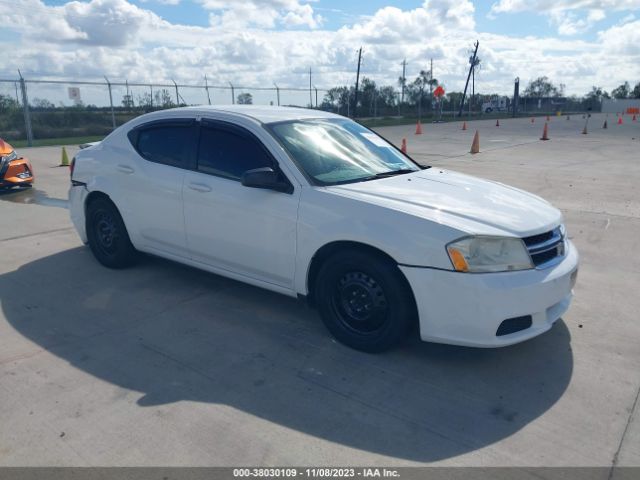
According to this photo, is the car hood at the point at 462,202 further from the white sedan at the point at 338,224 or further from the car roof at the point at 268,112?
the car roof at the point at 268,112

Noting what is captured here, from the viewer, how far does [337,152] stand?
4496 mm

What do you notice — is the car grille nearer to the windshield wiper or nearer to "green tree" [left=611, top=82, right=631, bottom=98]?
the windshield wiper

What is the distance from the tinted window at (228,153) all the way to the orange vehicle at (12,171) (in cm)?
695

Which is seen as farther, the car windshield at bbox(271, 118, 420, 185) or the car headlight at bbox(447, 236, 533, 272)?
the car windshield at bbox(271, 118, 420, 185)

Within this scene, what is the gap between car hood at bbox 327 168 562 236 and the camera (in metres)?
3.54

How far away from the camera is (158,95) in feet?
84.2

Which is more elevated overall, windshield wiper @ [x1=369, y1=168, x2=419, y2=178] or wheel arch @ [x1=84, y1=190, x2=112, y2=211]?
windshield wiper @ [x1=369, y1=168, x2=419, y2=178]

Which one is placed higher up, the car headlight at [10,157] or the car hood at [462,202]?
the car hood at [462,202]

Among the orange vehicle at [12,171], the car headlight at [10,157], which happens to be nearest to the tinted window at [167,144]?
the orange vehicle at [12,171]

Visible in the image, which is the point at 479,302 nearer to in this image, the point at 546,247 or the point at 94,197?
the point at 546,247

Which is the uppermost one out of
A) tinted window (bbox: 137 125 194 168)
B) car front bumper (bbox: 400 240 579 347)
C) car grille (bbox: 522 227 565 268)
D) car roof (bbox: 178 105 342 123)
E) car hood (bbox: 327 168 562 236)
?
car roof (bbox: 178 105 342 123)

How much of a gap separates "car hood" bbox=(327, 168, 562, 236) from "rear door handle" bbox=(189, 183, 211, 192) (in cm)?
117

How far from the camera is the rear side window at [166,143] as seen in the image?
4867 mm

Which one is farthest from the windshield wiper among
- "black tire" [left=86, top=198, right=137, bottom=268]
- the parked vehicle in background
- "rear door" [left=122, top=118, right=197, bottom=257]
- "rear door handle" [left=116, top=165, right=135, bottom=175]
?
the parked vehicle in background
